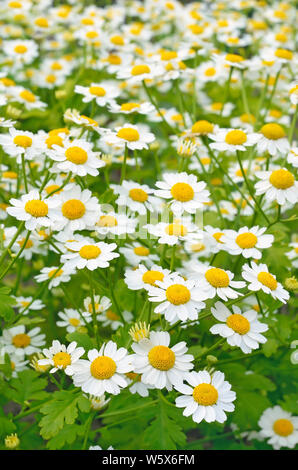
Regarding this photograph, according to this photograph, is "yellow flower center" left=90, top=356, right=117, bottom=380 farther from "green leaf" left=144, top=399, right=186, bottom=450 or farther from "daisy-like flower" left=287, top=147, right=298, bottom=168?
"daisy-like flower" left=287, top=147, right=298, bottom=168

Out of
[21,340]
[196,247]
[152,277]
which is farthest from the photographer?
[196,247]

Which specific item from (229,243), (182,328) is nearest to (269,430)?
(182,328)

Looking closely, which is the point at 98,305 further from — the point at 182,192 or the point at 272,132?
the point at 272,132

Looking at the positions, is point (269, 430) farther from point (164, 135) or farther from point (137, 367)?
point (164, 135)

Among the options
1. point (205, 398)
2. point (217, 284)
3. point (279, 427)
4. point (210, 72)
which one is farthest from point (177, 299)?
point (210, 72)
